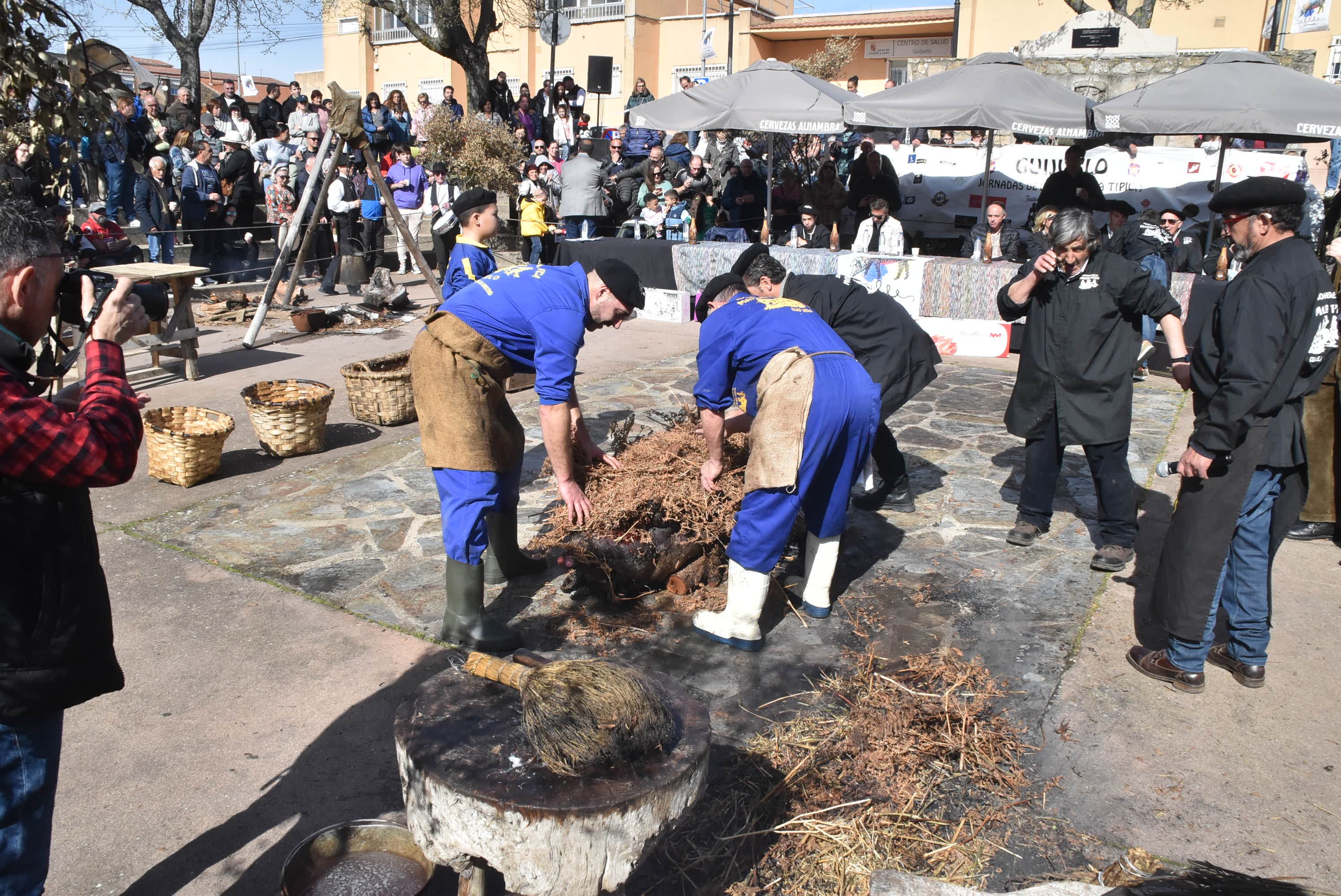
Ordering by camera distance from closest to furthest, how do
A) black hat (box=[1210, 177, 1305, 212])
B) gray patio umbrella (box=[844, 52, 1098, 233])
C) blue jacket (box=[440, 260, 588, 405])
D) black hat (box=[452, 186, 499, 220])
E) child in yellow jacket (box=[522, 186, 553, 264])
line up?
black hat (box=[1210, 177, 1305, 212]) → blue jacket (box=[440, 260, 588, 405]) → black hat (box=[452, 186, 499, 220]) → gray patio umbrella (box=[844, 52, 1098, 233]) → child in yellow jacket (box=[522, 186, 553, 264])

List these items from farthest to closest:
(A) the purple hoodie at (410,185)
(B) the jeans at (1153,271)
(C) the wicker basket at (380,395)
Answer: (A) the purple hoodie at (410,185), (B) the jeans at (1153,271), (C) the wicker basket at (380,395)

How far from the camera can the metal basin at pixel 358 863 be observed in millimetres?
2895

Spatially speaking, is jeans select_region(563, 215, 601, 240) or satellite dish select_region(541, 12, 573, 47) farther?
satellite dish select_region(541, 12, 573, 47)

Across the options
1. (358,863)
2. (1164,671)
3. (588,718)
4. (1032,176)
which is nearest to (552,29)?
(1032,176)

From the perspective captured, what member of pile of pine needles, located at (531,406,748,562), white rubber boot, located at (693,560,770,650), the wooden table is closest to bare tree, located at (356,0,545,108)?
the wooden table

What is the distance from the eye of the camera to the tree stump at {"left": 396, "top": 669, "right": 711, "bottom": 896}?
2.25 meters

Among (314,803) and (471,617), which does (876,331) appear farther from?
(314,803)

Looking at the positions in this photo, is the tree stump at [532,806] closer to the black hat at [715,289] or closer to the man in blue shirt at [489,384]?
the man in blue shirt at [489,384]

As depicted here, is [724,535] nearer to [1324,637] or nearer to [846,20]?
[1324,637]

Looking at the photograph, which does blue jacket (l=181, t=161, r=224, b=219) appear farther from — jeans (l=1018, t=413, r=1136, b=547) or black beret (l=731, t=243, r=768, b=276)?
jeans (l=1018, t=413, r=1136, b=547)

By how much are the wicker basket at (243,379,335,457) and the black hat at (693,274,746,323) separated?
3.45 metres

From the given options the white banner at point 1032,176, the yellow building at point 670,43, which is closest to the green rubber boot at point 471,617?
the white banner at point 1032,176

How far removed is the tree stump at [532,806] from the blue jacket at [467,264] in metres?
4.45

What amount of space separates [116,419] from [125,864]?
1.66 metres
